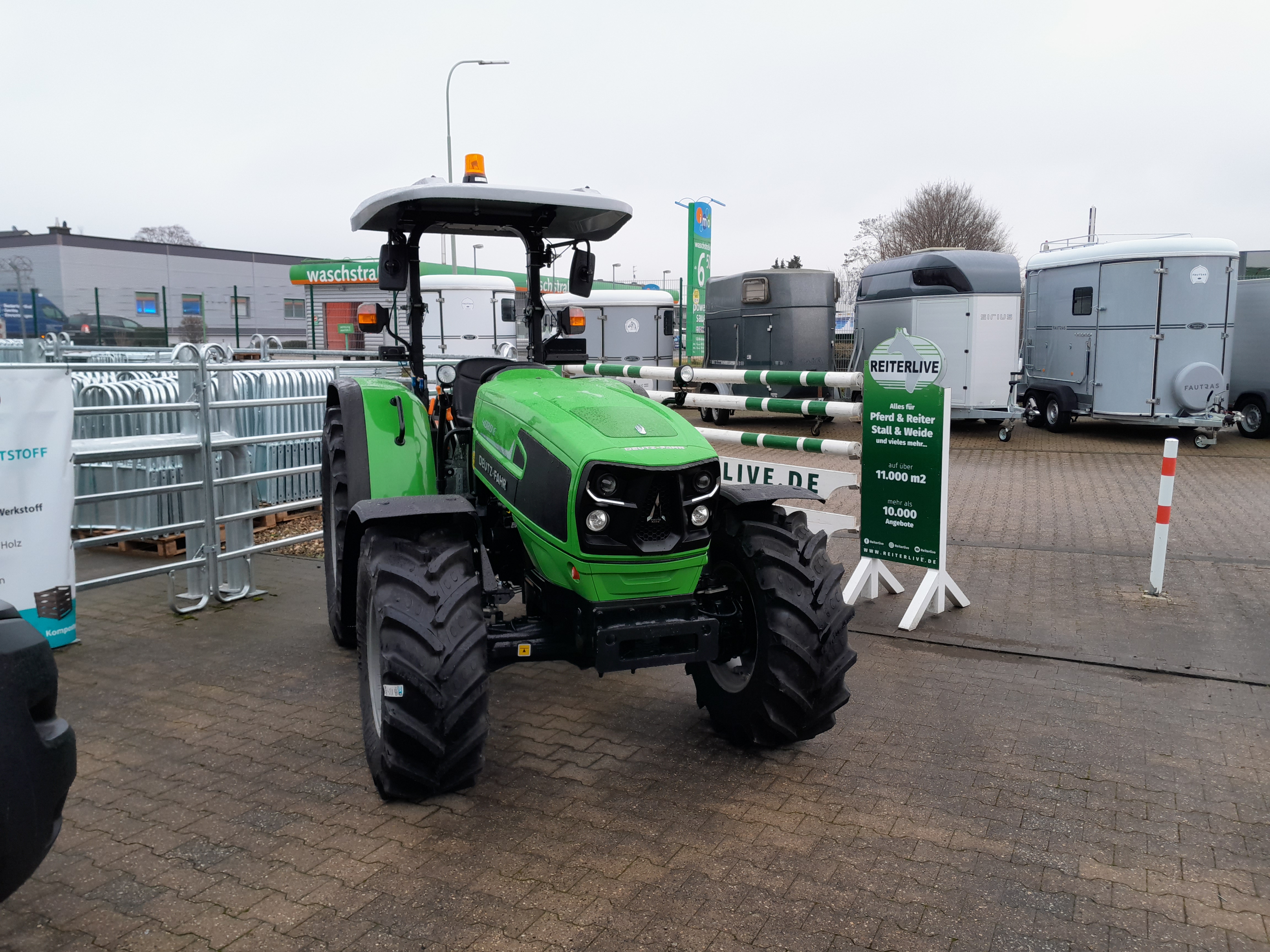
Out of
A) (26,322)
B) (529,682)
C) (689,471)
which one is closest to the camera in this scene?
(689,471)

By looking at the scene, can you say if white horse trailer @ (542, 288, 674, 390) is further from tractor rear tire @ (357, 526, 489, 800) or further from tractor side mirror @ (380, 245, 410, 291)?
tractor rear tire @ (357, 526, 489, 800)

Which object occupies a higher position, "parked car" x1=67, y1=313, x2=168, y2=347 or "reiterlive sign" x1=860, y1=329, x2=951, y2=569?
"parked car" x1=67, y1=313, x2=168, y2=347

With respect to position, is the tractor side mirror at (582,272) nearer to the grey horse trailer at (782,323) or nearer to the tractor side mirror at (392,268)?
the tractor side mirror at (392,268)

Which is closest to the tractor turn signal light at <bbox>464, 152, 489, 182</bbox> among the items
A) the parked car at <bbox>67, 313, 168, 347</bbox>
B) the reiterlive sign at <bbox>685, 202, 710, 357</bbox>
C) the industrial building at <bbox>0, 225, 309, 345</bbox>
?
the reiterlive sign at <bbox>685, 202, 710, 357</bbox>

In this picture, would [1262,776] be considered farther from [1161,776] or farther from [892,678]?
[892,678]

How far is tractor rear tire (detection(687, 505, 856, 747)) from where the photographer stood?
12.9 ft

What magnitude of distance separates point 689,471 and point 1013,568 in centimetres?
504

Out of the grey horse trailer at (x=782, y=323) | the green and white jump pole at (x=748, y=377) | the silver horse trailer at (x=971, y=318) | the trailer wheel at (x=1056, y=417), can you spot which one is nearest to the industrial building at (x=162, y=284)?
the grey horse trailer at (x=782, y=323)

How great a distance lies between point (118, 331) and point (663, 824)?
96.2ft

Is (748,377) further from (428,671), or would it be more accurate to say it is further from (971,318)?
(971,318)

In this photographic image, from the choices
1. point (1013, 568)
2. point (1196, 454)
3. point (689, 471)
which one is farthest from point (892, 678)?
point (1196, 454)

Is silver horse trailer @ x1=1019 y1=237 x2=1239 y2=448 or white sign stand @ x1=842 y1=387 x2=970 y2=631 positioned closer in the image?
white sign stand @ x1=842 y1=387 x2=970 y2=631

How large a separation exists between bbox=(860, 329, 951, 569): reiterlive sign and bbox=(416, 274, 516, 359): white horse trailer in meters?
12.9

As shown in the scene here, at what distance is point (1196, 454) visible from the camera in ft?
46.8
